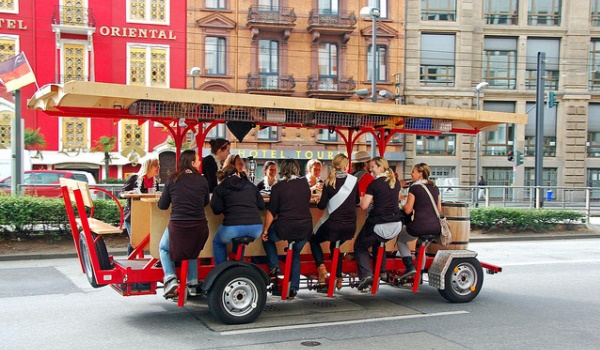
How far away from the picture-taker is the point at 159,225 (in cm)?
703

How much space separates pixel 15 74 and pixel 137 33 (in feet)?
61.6

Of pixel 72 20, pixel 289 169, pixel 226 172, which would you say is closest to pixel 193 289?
pixel 226 172

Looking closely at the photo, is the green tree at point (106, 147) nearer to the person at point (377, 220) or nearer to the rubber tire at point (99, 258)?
the rubber tire at point (99, 258)

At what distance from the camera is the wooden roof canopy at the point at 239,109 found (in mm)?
6629

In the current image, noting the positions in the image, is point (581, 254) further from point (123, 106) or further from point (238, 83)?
point (238, 83)

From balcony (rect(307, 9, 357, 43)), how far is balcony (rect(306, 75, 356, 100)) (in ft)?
8.20

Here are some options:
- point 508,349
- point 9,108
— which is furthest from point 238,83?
point 508,349

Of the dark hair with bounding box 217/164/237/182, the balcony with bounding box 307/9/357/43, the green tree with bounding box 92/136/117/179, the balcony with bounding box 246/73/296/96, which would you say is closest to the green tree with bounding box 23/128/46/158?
the green tree with bounding box 92/136/117/179

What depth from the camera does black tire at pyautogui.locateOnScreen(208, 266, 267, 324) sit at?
268 inches

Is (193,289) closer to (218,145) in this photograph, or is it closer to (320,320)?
(320,320)

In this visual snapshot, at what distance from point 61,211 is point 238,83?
23.6 metres

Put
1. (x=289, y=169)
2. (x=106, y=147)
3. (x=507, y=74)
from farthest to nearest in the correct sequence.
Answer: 1. (x=507, y=74)
2. (x=106, y=147)
3. (x=289, y=169)

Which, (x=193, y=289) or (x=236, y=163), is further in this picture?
(x=236, y=163)

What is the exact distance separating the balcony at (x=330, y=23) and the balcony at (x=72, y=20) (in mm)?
12768
